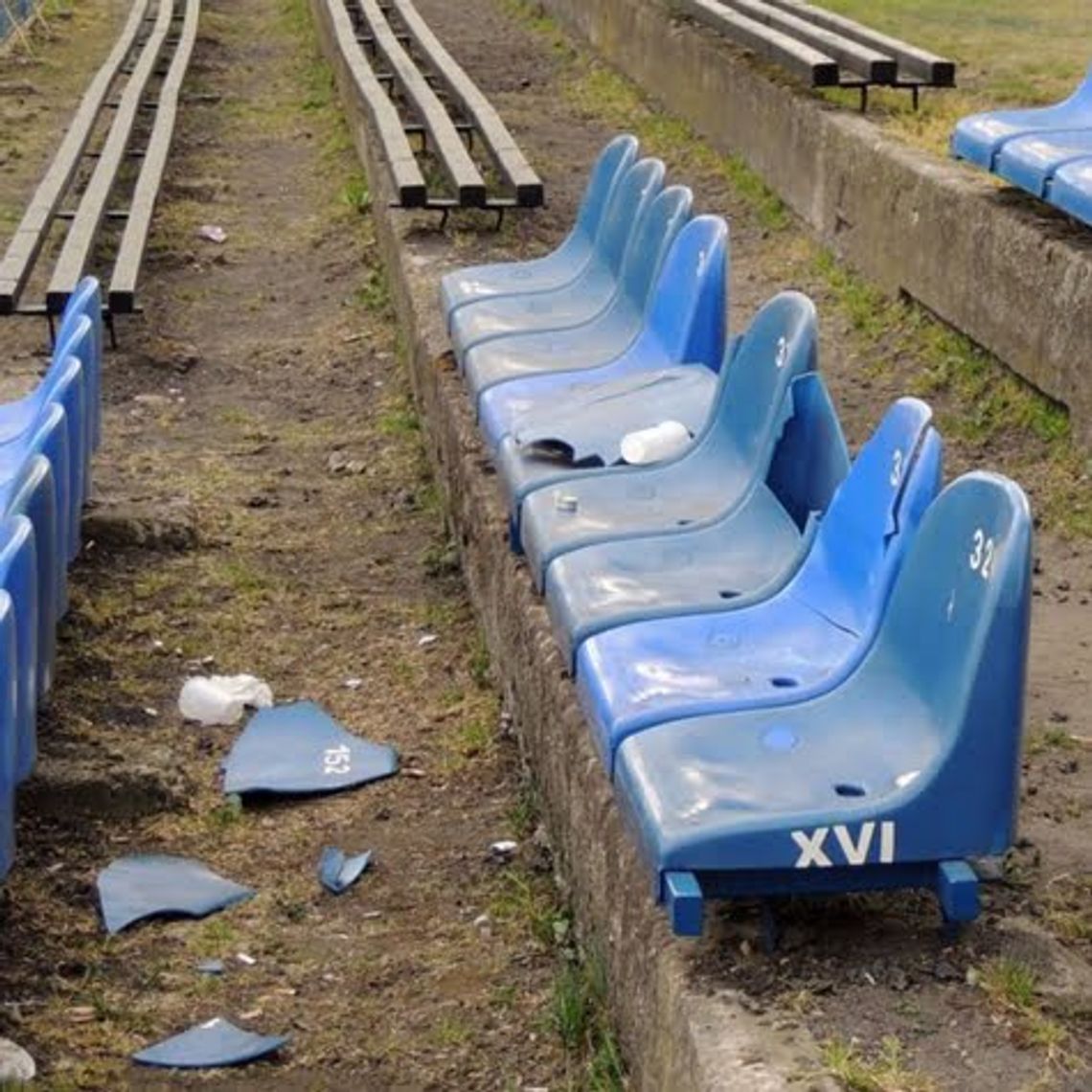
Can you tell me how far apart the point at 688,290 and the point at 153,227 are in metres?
5.28

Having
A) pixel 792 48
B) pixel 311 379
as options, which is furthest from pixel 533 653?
pixel 792 48

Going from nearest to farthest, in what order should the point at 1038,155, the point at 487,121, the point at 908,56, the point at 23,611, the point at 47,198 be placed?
the point at 23,611 < the point at 1038,155 < the point at 908,56 < the point at 47,198 < the point at 487,121

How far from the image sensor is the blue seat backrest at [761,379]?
408 cm

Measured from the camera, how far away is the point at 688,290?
5.15 meters

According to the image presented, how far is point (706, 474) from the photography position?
4453 millimetres

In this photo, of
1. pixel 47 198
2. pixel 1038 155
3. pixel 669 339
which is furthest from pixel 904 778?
pixel 47 198

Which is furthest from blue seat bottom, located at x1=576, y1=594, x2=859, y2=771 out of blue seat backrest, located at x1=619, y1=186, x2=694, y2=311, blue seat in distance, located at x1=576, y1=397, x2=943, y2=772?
blue seat backrest, located at x1=619, y1=186, x2=694, y2=311

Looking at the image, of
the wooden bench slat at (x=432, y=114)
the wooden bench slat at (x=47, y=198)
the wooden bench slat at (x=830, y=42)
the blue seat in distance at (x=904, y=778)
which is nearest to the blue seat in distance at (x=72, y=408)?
the wooden bench slat at (x=47, y=198)

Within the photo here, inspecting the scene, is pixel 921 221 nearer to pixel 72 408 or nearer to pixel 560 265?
pixel 560 265

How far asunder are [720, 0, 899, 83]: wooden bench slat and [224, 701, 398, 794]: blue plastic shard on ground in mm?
4476

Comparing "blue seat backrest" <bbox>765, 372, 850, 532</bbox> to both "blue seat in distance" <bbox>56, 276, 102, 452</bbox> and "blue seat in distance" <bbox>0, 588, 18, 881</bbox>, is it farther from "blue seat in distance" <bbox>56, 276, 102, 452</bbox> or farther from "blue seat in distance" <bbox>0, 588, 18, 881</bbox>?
"blue seat in distance" <bbox>56, 276, 102, 452</bbox>

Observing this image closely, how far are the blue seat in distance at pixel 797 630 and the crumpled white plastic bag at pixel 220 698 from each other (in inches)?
56.3

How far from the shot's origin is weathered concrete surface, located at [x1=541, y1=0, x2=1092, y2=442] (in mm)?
5801

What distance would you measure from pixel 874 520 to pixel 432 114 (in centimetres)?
671
